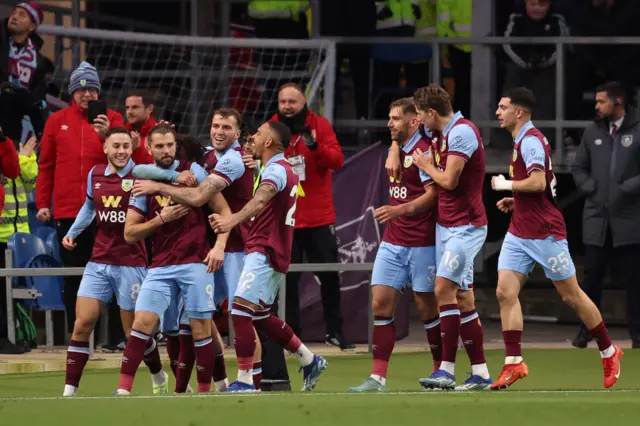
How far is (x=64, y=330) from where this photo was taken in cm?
1560

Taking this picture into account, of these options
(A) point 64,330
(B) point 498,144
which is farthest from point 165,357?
(B) point 498,144

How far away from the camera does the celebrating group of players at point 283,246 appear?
1145cm

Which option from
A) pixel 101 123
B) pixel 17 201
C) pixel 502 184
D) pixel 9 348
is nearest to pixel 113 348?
pixel 9 348

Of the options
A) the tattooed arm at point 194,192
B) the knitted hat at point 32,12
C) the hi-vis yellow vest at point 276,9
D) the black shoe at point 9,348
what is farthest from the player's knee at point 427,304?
the hi-vis yellow vest at point 276,9

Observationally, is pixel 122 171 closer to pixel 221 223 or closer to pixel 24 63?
pixel 221 223

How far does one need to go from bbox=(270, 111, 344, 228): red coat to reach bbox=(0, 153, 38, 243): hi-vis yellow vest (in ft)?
8.25

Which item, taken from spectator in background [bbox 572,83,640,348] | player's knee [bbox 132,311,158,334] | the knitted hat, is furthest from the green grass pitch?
the knitted hat

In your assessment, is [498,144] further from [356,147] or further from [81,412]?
[81,412]

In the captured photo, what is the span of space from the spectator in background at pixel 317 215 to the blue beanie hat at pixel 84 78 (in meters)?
1.73

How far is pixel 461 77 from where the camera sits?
17.6 m

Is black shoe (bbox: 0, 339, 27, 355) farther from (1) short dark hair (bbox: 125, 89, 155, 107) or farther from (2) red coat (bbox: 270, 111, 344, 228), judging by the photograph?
(2) red coat (bbox: 270, 111, 344, 228)

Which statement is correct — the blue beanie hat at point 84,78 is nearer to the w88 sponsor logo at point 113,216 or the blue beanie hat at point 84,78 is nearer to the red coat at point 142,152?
the red coat at point 142,152

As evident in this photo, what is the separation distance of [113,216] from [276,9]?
18.6ft

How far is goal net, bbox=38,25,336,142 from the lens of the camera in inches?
645
